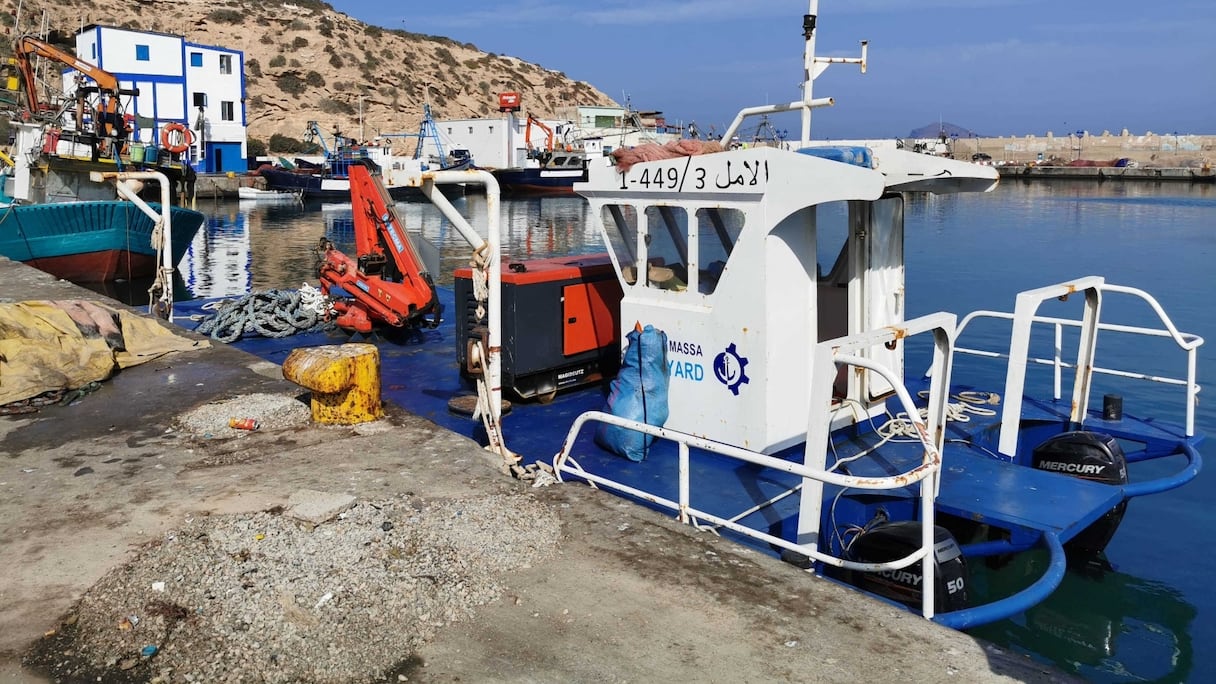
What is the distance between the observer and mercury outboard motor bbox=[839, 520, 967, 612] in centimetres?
480

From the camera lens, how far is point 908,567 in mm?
4953

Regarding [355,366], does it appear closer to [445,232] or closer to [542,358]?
[542,358]

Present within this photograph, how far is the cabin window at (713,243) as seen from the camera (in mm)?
6527

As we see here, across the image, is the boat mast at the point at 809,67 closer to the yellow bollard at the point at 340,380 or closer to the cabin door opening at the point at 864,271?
the cabin door opening at the point at 864,271

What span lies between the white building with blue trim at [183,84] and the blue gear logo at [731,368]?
48.6 metres

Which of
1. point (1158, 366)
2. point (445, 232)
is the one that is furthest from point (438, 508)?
point (445, 232)

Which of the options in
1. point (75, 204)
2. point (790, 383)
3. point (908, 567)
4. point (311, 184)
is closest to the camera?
point (908, 567)

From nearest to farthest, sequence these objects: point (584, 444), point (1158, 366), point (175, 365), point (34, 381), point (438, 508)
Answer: point (438, 508) < point (584, 444) < point (34, 381) < point (175, 365) < point (1158, 366)

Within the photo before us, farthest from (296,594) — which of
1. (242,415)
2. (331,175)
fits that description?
(331,175)

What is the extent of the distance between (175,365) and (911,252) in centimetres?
2375

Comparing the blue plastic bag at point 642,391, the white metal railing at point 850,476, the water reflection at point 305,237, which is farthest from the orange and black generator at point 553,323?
the water reflection at point 305,237

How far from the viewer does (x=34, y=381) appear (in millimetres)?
7980

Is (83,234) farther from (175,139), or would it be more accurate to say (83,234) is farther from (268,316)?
(175,139)

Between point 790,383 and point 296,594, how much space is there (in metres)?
3.53
